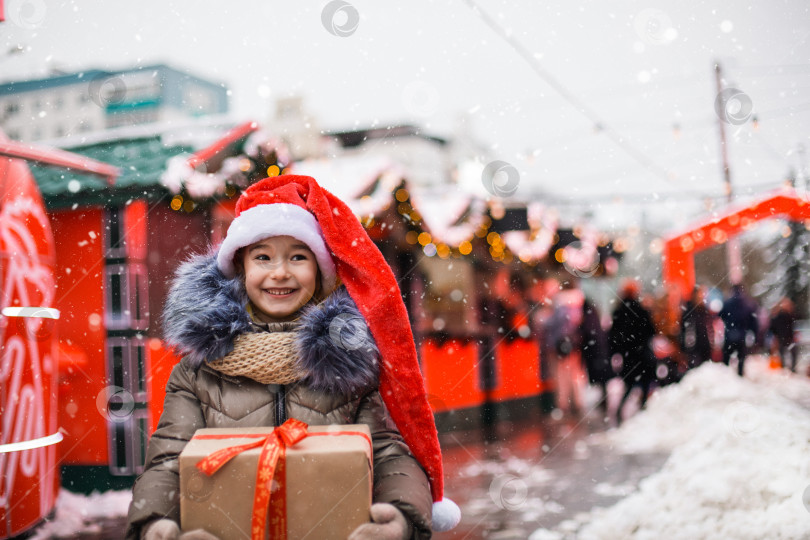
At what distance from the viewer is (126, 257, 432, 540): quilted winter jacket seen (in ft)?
6.06

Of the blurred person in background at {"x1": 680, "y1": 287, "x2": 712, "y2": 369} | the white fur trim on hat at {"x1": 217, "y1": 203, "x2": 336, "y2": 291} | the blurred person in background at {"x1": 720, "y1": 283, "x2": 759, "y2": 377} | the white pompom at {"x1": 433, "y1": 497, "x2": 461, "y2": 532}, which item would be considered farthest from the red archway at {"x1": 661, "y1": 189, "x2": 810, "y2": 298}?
the white fur trim on hat at {"x1": 217, "y1": 203, "x2": 336, "y2": 291}

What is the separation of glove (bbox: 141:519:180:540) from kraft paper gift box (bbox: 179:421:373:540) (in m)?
0.03

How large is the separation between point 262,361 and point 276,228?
40cm

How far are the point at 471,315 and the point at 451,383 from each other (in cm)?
113

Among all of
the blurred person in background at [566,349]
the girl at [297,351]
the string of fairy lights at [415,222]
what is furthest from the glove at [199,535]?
the blurred person in background at [566,349]

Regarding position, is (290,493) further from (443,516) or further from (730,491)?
(730,491)

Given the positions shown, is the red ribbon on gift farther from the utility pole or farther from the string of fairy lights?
the utility pole

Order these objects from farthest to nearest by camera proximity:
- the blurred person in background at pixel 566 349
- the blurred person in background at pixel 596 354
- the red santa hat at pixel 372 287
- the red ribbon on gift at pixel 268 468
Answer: the blurred person in background at pixel 566 349 < the blurred person in background at pixel 596 354 < the red santa hat at pixel 372 287 < the red ribbon on gift at pixel 268 468

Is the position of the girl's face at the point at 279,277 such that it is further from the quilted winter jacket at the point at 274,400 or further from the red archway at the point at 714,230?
the red archway at the point at 714,230

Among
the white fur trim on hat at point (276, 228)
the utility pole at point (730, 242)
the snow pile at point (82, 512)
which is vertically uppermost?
the utility pole at point (730, 242)

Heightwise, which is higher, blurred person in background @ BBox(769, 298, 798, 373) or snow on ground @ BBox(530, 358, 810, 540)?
blurred person in background @ BBox(769, 298, 798, 373)

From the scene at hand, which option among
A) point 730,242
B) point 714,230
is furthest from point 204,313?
point 730,242

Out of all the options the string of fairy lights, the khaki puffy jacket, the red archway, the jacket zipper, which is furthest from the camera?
the red archway

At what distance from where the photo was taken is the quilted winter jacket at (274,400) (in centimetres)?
185
